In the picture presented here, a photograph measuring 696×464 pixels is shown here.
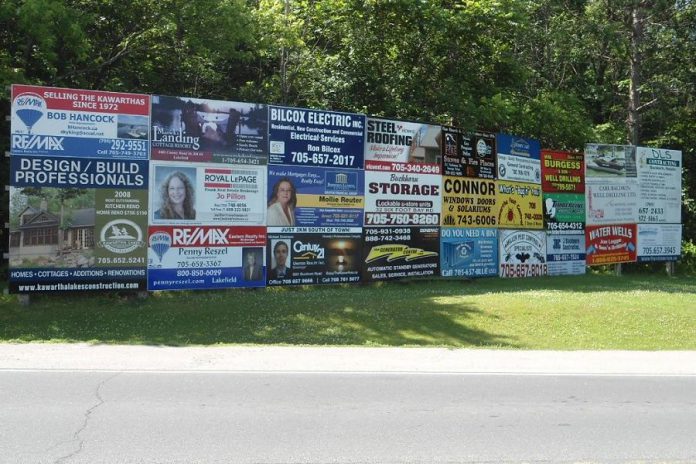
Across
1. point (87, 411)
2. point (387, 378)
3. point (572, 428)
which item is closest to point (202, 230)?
point (387, 378)

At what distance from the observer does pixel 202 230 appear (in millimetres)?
14852

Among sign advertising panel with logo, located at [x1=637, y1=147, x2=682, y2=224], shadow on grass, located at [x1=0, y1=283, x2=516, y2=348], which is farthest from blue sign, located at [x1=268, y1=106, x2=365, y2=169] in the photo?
sign advertising panel with logo, located at [x1=637, y1=147, x2=682, y2=224]

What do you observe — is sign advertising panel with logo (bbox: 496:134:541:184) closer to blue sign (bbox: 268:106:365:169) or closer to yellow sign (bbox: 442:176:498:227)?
yellow sign (bbox: 442:176:498:227)

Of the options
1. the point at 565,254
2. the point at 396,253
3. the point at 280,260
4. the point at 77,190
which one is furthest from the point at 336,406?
the point at 565,254

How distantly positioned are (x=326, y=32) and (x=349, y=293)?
427 inches

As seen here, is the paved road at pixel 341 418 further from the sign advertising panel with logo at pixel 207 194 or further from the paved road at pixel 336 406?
the sign advertising panel with logo at pixel 207 194

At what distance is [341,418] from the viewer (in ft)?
22.6

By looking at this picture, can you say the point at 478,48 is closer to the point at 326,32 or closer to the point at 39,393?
the point at 326,32

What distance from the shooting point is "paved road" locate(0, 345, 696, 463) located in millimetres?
5848

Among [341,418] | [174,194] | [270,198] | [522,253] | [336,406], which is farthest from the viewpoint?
[522,253]

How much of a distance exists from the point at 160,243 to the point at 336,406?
8.19m

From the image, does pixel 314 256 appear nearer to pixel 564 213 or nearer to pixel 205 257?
pixel 205 257

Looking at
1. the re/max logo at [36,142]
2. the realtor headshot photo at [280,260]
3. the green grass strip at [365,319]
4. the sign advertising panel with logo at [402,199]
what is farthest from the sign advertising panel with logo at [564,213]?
the re/max logo at [36,142]

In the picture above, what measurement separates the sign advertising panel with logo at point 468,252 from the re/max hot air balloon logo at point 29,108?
10.0 metres
